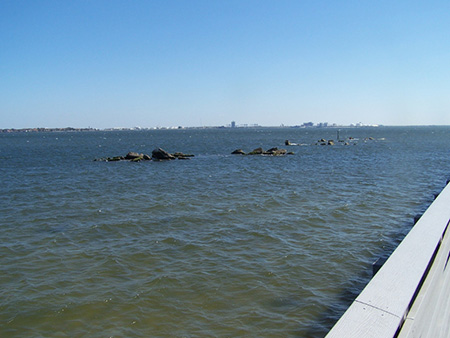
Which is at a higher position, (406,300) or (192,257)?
(406,300)

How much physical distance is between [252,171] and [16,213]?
20.7 metres

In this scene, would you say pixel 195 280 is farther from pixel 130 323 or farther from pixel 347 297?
pixel 347 297

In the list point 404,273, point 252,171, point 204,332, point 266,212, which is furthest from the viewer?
point 252,171

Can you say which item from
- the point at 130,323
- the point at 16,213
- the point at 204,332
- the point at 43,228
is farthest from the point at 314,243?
the point at 16,213

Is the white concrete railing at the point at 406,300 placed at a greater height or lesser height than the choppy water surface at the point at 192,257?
greater

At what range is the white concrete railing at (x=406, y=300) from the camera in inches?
152

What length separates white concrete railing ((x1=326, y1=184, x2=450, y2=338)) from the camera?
12.6 ft

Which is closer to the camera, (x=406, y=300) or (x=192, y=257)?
(x=406, y=300)

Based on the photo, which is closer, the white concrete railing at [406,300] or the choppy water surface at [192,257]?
the white concrete railing at [406,300]

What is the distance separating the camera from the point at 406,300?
14.0 ft

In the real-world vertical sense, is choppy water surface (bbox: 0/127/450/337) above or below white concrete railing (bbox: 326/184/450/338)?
below

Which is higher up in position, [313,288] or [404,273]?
[404,273]

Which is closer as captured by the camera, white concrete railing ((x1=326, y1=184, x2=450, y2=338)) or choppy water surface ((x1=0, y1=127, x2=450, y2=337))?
white concrete railing ((x1=326, y1=184, x2=450, y2=338))

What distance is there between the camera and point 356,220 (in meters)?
14.9
